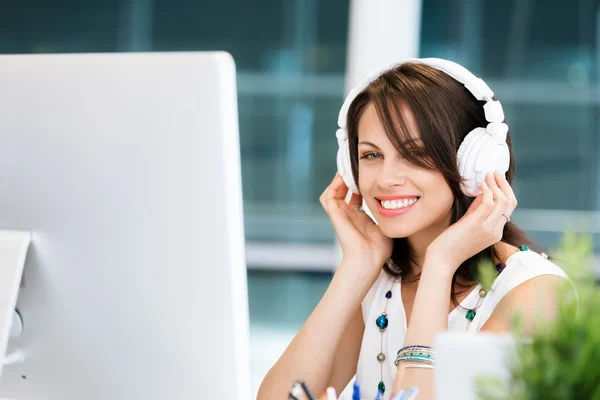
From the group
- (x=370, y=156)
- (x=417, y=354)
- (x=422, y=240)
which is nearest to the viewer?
(x=417, y=354)

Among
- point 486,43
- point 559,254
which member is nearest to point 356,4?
point 559,254

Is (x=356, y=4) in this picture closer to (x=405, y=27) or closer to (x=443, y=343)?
(x=405, y=27)

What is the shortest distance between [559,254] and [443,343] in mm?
102

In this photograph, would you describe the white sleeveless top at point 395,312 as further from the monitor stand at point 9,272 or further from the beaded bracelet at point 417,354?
the monitor stand at point 9,272

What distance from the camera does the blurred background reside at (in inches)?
293

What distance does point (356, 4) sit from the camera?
3.39 m

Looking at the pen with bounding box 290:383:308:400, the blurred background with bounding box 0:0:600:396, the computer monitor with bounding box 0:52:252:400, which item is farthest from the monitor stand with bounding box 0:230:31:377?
the blurred background with bounding box 0:0:600:396

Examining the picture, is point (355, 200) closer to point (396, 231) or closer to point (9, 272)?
point (396, 231)

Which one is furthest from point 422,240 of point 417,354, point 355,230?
point 417,354

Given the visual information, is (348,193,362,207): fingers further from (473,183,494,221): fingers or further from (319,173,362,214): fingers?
(473,183,494,221): fingers

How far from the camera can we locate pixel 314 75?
779cm

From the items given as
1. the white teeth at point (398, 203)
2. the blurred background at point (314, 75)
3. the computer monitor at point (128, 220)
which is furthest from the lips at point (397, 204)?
the blurred background at point (314, 75)

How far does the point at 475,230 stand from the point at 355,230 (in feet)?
0.92

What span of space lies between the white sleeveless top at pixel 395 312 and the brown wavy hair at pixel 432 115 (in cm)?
6
